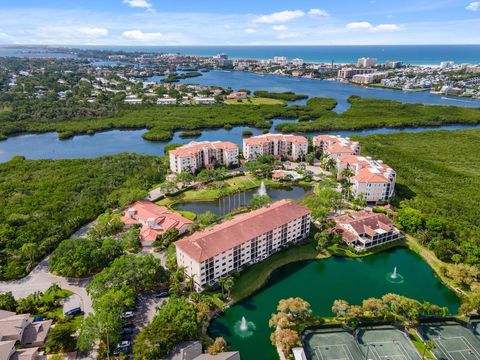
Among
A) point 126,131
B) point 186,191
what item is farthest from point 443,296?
point 126,131

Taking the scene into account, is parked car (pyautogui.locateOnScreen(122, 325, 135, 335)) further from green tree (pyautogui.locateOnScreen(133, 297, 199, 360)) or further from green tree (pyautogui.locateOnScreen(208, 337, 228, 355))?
green tree (pyautogui.locateOnScreen(208, 337, 228, 355))

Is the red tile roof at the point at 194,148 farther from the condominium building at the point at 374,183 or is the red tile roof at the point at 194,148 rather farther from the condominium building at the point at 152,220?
the condominium building at the point at 374,183

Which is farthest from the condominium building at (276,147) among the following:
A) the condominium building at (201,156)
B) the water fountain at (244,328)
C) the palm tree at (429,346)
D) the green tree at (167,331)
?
the palm tree at (429,346)

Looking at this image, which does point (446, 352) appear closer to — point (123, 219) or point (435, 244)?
point (435, 244)

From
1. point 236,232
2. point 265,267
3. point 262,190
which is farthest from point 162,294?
point 262,190

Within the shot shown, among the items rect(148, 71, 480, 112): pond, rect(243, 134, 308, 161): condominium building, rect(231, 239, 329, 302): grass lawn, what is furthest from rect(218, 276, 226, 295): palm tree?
rect(148, 71, 480, 112): pond
